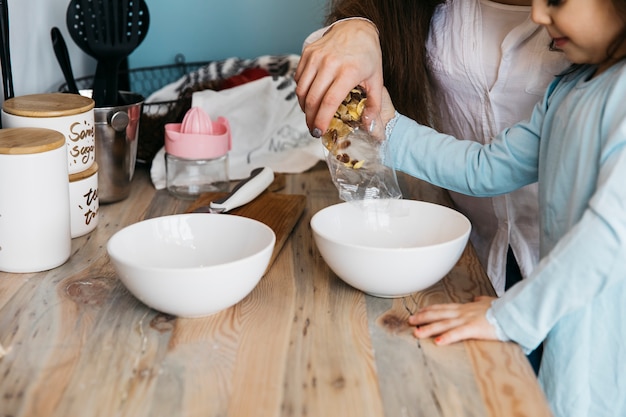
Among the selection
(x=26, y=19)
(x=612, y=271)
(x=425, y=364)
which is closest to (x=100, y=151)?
(x=26, y=19)

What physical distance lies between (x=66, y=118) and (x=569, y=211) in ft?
2.33

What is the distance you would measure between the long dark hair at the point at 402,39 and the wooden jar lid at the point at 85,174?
0.50m

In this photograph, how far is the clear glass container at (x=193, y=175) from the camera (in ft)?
4.63

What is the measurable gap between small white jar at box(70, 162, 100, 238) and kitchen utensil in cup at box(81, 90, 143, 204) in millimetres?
103

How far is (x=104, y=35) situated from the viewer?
1.42 m

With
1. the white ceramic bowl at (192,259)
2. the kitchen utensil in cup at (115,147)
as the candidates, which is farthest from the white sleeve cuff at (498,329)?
the kitchen utensil in cup at (115,147)

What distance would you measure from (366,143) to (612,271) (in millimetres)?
453

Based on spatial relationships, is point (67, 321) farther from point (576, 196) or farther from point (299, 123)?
point (299, 123)

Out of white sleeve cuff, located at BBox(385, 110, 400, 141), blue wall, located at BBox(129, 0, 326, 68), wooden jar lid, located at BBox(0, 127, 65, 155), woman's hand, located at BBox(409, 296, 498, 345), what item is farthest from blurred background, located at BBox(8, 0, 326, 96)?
woman's hand, located at BBox(409, 296, 498, 345)

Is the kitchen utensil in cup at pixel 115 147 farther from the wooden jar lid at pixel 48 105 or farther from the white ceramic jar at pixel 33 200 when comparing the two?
the white ceramic jar at pixel 33 200

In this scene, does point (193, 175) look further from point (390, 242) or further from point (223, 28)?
point (223, 28)

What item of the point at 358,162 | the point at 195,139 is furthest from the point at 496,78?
the point at 195,139

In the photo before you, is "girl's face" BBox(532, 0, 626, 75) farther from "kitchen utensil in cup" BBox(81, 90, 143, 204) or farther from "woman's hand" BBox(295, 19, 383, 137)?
"kitchen utensil in cup" BBox(81, 90, 143, 204)

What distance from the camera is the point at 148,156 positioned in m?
1.53
